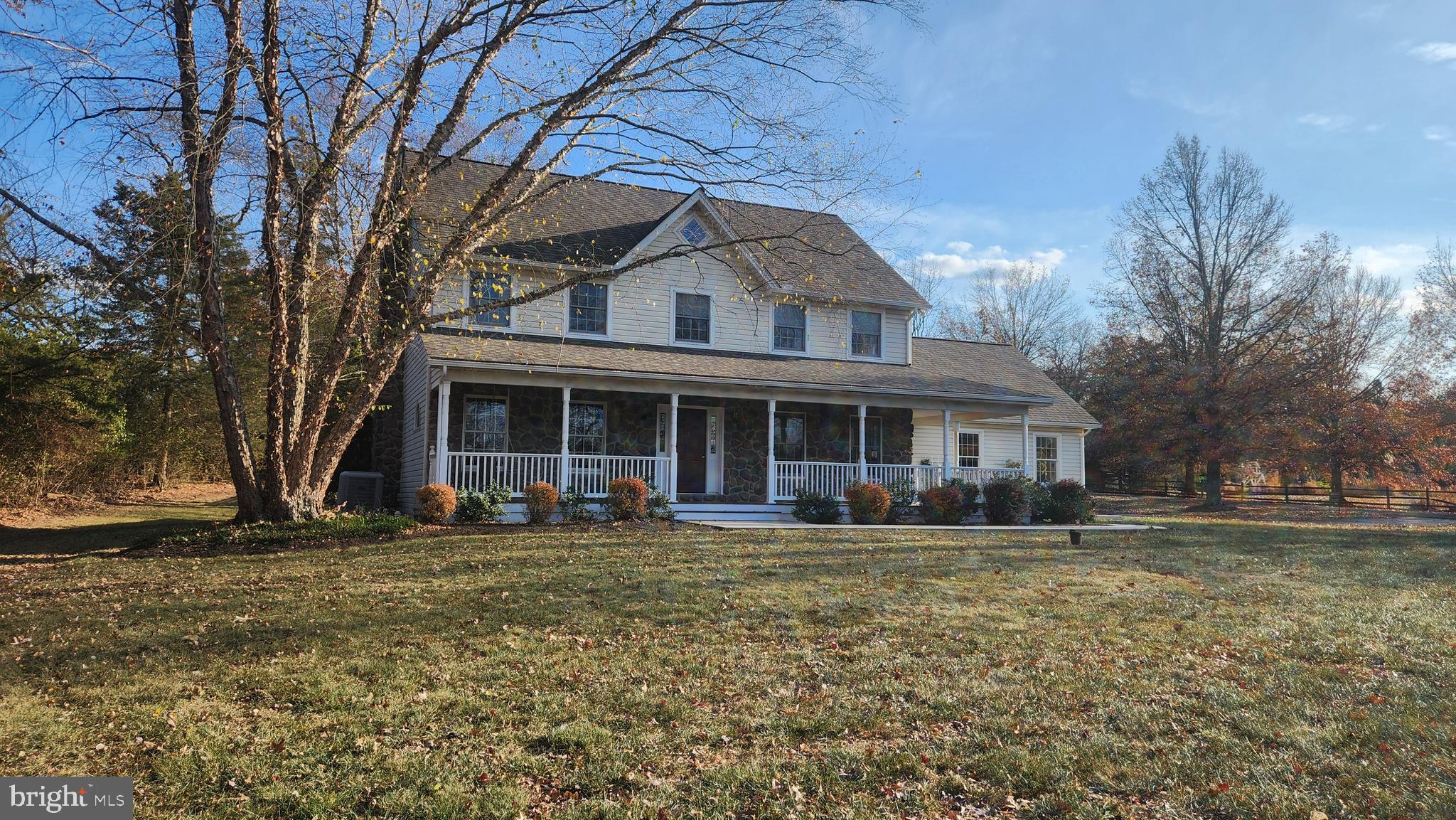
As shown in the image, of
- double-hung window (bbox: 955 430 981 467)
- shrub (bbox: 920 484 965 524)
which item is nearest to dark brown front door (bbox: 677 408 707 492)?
shrub (bbox: 920 484 965 524)

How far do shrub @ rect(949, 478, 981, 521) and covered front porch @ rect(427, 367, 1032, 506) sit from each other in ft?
2.31

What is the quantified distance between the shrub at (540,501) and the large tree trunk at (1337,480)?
27305 mm

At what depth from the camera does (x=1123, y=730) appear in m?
4.50

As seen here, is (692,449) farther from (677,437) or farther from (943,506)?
(943,506)

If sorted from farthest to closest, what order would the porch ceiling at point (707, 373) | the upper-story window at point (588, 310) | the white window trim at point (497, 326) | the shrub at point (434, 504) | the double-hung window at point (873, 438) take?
the double-hung window at point (873, 438), the upper-story window at point (588, 310), the white window trim at point (497, 326), the porch ceiling at point (707, 373), the shrub at point (434, 504)

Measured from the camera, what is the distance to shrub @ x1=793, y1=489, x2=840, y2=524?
15.6 metres

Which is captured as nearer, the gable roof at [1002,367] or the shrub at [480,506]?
the shrub at [480,506]

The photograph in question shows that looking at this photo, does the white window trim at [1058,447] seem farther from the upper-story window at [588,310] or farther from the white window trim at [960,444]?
the upper-story window at [588,310]

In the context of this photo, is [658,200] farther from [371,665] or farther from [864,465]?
[371,665]

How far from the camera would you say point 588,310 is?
56.1 ft

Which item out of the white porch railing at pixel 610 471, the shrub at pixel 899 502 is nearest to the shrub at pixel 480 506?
the white porch railing at pixel 610 471

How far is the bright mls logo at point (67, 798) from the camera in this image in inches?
132

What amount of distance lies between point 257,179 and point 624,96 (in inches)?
212

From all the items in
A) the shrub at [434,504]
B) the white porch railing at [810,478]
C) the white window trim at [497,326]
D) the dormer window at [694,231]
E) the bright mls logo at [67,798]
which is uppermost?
the dormer window at [694,231]
